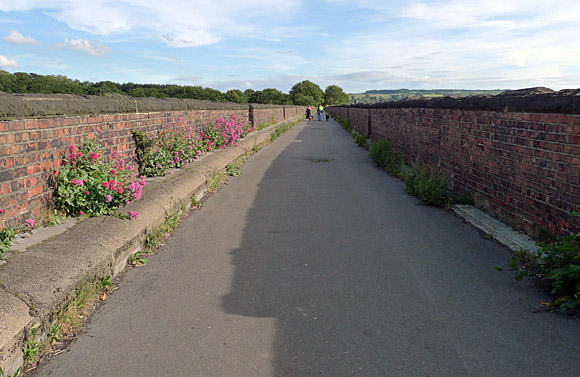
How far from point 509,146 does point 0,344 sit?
227 inches

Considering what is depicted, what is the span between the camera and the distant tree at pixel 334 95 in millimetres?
188500

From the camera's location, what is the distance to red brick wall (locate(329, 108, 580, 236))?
4676 mm

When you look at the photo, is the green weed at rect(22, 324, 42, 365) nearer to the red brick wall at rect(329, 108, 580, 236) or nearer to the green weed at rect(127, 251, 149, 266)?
the green weed at rect(127, 251, 149, 266)

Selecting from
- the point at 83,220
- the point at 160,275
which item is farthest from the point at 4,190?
the point at 160,275

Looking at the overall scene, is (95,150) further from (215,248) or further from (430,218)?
(430,218)

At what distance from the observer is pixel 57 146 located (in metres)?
4.82

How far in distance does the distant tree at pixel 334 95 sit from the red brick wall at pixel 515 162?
182 m

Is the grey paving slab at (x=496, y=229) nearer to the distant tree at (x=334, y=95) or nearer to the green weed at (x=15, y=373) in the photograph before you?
the green weed at (x=15, y=373)

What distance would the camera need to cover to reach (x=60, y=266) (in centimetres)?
355

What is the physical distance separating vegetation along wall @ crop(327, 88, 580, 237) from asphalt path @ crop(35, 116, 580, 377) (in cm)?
68

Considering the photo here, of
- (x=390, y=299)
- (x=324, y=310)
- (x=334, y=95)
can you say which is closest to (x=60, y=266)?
(x=324, y=310)

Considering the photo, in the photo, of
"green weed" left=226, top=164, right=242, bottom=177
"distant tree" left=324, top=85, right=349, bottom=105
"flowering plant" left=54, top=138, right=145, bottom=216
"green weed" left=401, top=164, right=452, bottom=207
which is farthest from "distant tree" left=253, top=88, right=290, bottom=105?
"flowering plant" left=54, top=138, right=145, bottom=216

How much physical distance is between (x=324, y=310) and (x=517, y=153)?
3590mm

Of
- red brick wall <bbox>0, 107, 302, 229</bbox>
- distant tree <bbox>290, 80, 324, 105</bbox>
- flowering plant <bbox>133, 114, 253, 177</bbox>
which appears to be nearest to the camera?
red brick wall <bbox>0, 107, 302, 229</bbox>
